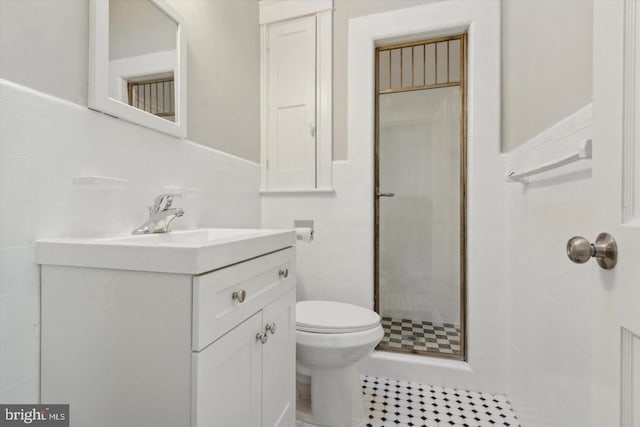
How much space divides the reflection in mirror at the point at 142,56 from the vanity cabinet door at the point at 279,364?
847 mm

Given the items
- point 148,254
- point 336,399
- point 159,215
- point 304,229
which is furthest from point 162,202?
point 336,399

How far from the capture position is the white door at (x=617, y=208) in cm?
42

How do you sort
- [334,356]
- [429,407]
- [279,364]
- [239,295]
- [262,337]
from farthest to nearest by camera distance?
[429,407] → [334,356] → [279,364] → [262,337] → [239,295]

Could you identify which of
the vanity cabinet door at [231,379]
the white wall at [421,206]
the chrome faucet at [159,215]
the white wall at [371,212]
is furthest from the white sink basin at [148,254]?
the white wall at [421,206]

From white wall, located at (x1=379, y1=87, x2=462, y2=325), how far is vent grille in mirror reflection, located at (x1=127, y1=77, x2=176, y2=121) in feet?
3.83

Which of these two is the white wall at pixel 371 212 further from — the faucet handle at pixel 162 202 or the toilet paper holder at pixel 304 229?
the faucet handle at pixel 162 202

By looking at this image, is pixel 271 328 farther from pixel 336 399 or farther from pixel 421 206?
pixel 421 206

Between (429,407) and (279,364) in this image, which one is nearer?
(279,364)

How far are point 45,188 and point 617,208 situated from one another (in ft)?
3.89

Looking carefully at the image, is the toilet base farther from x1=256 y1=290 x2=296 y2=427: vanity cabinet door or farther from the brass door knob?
the brass door knob

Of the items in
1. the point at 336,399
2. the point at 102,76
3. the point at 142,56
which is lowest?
the point at 336,399

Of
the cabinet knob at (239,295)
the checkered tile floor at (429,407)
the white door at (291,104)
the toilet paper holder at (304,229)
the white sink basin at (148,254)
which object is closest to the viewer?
the white sink basin at (148,254)

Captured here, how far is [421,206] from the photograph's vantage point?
1.88 meters

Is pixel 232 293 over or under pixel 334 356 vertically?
over
